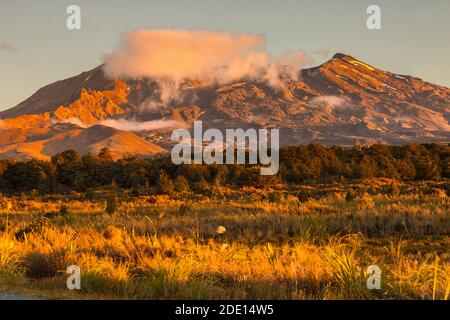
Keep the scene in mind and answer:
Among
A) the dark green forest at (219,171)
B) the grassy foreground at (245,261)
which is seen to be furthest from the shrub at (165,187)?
the grassy foreground at (245,261)

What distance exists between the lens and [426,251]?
48.6ft

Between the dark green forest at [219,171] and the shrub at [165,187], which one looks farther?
the dark green forest at [219,171]

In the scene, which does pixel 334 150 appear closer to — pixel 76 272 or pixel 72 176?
pixel 72 176

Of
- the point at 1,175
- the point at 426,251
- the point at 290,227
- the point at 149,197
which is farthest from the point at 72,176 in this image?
the point at 426,251

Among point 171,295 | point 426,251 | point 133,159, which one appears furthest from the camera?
point 133,159

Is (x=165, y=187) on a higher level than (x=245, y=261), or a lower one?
lower

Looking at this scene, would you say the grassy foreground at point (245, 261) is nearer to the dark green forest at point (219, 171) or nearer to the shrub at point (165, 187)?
the shrub at point (165, 187)

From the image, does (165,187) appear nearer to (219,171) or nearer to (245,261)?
(219,171)

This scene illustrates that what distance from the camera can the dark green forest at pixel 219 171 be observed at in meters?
44.1

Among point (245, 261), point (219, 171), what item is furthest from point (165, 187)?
point (245, 261)

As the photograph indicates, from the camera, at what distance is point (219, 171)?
156 ft

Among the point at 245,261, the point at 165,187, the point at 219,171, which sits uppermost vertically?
the point at 245,261

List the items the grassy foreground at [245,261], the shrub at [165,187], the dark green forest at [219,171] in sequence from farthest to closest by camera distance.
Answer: the dark green forest at [219,171], the shrub at [165,187], the grassy foreground at [245,261]

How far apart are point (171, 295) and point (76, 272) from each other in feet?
5.53
